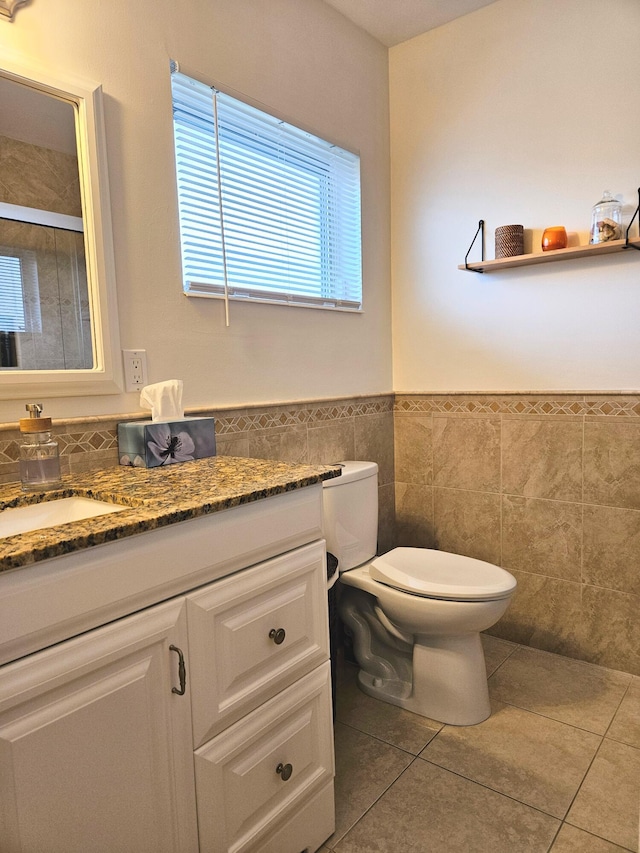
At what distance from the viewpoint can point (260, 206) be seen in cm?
190

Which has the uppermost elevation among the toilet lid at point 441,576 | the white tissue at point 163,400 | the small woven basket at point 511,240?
the small woven basket at point 511,240

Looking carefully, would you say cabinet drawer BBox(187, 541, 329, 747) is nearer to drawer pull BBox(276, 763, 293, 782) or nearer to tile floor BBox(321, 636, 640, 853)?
drawer pull BBox(276, 763, 293, 782)

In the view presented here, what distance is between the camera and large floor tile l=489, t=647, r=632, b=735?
1.84 meters

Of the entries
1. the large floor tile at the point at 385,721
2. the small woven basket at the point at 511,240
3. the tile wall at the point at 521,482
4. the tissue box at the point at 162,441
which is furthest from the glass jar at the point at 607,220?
the large floor tile at the point at 385,721

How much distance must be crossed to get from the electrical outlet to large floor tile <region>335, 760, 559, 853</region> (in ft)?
4.26

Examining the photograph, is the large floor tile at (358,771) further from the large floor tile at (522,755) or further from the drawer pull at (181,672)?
the drawer pull at (181,672)

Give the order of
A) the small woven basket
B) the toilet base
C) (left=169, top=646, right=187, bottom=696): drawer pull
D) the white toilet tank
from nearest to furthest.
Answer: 1. (left=169, top=646, right=187, bottom=696): drawer pull
2. the toilet base
3. the white toilet tank
4. the small woven basket

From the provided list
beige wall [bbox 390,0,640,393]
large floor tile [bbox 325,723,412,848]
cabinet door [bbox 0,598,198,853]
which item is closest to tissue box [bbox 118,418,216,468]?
cabinet door [bbox 0,598,198,853]

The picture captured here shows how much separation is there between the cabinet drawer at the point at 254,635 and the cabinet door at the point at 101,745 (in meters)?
0.04

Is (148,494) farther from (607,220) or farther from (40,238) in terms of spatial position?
(607,220)

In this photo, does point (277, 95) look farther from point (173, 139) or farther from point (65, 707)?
point (65, 707)

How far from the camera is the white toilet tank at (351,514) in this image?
189 cm

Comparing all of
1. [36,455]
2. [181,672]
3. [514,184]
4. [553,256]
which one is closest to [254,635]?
[181,672]

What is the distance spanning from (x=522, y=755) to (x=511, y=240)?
176 centimetres
